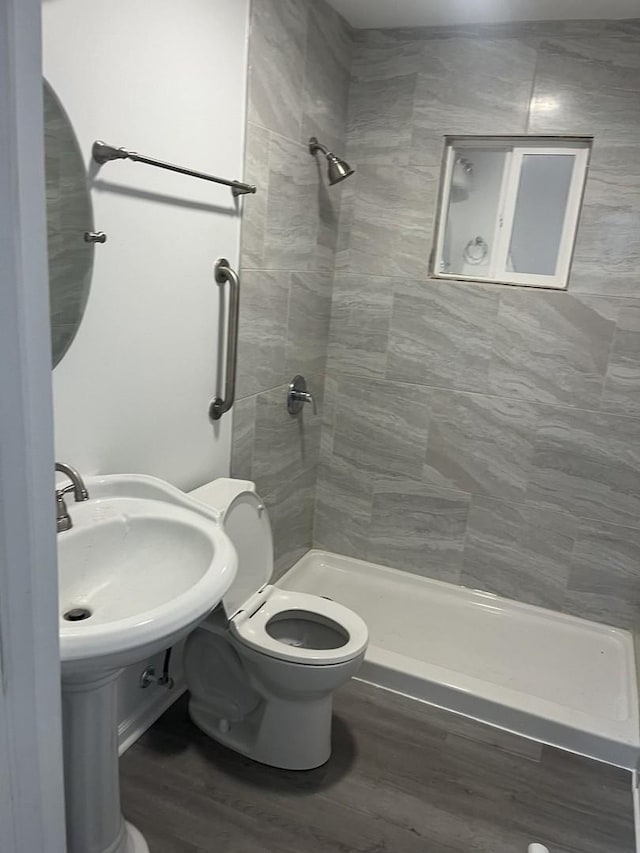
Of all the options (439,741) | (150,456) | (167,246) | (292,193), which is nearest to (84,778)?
(150,456)

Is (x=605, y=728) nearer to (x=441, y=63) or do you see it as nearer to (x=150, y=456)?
(x=150, y=456)

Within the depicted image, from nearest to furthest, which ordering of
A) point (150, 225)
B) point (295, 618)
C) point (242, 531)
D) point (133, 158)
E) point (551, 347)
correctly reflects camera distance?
point (133, 158) → point (150, 225) → point (242, 531) → point (295, 618) → point (551, 347)

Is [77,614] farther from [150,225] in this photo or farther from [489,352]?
[489,352]

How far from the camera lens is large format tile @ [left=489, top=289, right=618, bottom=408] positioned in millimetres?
2580

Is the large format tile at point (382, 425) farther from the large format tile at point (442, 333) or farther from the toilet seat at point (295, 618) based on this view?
the toilet seat at point (295, 618)

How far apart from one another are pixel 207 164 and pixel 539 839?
214 cm

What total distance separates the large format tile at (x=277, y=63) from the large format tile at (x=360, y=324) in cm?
72

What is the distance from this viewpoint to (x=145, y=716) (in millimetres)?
2074

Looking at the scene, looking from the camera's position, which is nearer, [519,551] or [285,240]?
[285,240]

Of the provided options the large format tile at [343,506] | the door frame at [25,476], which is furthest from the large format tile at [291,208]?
the door frame at [25,476]

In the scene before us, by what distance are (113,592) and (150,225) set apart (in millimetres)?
966

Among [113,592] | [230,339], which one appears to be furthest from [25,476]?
[230,339]

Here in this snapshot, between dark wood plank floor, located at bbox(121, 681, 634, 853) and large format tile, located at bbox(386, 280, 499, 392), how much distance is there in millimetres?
1394

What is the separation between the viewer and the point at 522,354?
8.84ft
